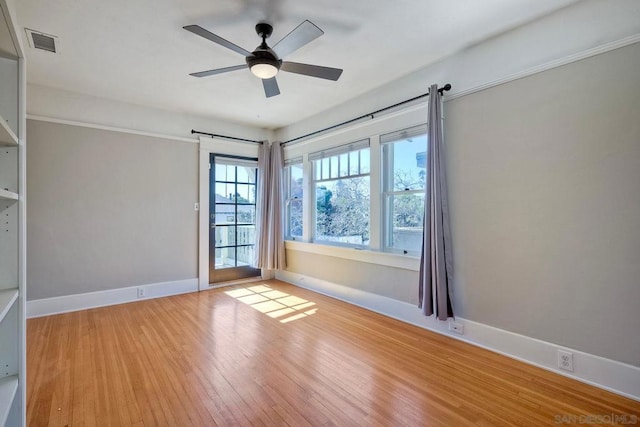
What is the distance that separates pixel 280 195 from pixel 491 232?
10.5 ft

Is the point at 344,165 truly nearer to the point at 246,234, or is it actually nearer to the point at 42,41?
the point at 246,234

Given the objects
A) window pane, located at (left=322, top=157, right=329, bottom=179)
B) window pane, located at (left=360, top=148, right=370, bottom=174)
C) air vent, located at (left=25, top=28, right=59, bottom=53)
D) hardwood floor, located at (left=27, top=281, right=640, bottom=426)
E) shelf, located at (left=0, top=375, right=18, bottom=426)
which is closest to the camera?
shelf, located at (left=0, top=375, right=18, bottom=426)

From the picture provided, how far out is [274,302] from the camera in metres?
3.99

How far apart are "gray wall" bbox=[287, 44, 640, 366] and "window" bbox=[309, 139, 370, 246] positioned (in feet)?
3.95

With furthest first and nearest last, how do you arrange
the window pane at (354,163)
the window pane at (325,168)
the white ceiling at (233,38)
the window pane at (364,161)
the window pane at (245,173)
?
the window pane at (245,173) → the window pane at (325,168) → the window pane at (354,163) → the window pane at (364,161) → the white ceiling at (233,38)

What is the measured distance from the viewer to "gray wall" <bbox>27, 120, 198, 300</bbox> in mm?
3465

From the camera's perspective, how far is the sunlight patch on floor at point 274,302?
3.53m

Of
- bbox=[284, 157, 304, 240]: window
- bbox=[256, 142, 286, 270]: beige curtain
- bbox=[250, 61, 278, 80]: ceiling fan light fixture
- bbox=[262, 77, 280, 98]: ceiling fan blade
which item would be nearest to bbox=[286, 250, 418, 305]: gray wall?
bbox=[256, 142, 286, 270]: beige curtain

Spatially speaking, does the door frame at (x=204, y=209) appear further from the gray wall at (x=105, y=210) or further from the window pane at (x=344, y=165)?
the window pane at (x=344, y=165)

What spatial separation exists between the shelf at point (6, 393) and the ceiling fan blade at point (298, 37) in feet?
7.49

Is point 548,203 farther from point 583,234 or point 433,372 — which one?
point 433,372

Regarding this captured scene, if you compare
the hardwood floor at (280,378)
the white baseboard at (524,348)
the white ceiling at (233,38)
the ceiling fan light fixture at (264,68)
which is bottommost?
the hardwood floor at (280,378)

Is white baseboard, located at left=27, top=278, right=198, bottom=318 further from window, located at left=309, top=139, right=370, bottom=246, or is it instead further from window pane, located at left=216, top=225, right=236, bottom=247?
window, located at left=309, top=139, right=370, bottom=246

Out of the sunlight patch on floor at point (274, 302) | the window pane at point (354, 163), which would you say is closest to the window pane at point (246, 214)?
the sunlight patch on floor at point (274, 302)
